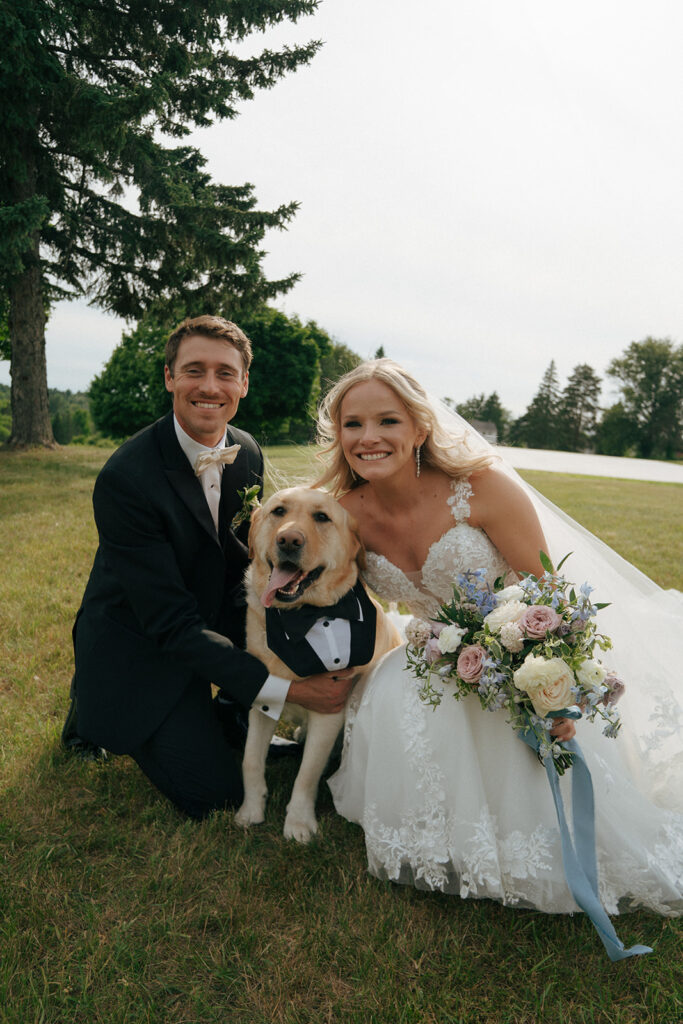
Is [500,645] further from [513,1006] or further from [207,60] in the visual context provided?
[207,60]

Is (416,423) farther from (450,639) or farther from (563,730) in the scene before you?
(563,730)

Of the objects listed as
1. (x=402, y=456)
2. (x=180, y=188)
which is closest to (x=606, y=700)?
(x=402, y=456)

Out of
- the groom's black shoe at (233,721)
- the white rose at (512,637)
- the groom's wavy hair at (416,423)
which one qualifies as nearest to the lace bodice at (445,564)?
the groom's wavy hair at (416,423)

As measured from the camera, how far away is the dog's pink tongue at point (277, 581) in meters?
2.58

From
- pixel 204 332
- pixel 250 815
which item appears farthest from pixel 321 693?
pixel 204 332

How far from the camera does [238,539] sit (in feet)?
10.7

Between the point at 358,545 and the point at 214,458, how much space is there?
2.46 ft

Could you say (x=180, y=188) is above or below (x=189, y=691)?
above

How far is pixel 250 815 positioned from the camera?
263 cm

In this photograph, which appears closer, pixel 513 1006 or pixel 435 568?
pixel 513 1006

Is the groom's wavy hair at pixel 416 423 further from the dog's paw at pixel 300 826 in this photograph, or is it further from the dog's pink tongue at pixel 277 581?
the dog's paw at pixel 300 826

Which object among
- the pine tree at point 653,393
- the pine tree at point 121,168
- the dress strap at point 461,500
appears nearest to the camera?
the dress strap at point 461,500

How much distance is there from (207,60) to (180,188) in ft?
8.38

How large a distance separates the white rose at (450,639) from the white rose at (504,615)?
0.10 metres
